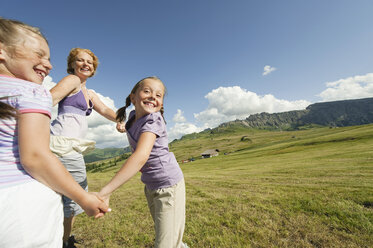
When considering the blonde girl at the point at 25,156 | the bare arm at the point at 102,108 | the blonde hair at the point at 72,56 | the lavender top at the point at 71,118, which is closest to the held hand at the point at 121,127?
the bare arm at the point at 102,108

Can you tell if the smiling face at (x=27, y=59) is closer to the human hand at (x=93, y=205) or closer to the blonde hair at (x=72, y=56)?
the human hand at (x=93, y=205)

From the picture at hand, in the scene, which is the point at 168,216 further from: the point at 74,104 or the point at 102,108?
the point at 102,108

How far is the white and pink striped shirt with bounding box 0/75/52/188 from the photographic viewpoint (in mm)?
1252

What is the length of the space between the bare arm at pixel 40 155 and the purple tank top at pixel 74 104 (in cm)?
186

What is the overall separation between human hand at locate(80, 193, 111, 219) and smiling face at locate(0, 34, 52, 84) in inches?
46.8

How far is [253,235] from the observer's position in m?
3.94

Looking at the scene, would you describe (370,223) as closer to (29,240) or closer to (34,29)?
(29,240)

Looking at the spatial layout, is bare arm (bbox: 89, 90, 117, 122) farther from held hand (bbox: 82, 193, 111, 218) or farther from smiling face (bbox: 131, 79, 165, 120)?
held hand (bbox: 82, 193, 111, 218)

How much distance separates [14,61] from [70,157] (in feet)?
6.36

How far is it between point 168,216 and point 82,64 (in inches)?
120

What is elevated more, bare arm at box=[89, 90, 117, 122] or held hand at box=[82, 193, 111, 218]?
bare arm at box=[89, 90, 117, 122]

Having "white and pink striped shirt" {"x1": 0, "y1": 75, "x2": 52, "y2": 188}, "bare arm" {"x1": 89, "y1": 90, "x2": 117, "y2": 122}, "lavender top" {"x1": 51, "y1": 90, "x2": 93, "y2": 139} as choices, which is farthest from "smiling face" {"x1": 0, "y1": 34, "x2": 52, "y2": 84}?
"bare arm" {"x1": 89, "y1": 90, "x2": 117, "y2": 122}

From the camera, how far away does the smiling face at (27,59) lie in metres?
1.42

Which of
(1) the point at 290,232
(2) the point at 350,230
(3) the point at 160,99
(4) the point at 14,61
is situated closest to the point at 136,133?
(3) the point at 160,99
